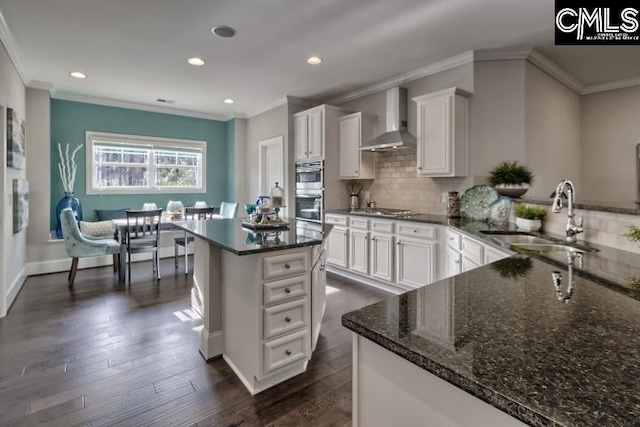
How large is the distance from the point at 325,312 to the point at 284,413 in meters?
1.49

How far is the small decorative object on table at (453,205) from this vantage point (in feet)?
12.3

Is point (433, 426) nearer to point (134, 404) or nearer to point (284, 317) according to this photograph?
point (284, 317)

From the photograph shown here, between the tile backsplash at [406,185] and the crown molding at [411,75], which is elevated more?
the crown molding at [411,75]

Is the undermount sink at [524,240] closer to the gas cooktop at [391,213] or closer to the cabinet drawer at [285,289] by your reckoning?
the cabinet drawer at [285,289]

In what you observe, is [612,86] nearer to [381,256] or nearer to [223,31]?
[381,256]

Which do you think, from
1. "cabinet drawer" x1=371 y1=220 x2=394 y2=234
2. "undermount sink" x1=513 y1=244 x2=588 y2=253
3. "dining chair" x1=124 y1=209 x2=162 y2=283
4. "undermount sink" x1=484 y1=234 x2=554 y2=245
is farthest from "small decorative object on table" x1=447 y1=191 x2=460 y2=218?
"dining chair" x1=124 y1=209 x2=162 y2=283

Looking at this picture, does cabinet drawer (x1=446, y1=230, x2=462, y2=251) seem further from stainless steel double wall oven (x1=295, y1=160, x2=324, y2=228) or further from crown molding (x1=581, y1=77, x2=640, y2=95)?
crown molding (x1=581, y1=77, x2=640, y2=95)

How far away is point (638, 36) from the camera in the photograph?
2.91 m

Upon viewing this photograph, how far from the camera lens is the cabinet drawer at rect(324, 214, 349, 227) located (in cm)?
450

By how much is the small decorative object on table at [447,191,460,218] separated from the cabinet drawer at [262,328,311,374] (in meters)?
2.34

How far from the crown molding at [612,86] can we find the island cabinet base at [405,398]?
5.88 metres

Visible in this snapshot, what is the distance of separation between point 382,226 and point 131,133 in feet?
15.7

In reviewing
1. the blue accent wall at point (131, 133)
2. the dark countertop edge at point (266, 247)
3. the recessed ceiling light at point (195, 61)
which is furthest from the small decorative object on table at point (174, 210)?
the dark countertop edge at point (266, 247)

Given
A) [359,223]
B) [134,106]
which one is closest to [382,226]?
[359,223]
